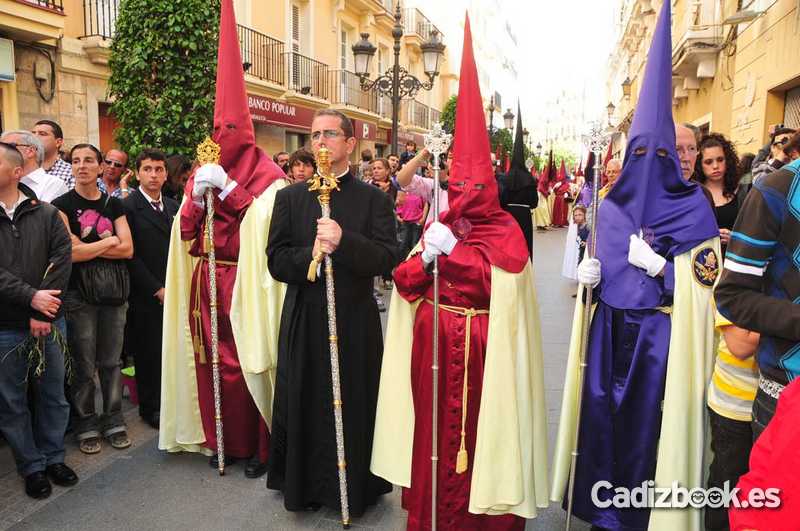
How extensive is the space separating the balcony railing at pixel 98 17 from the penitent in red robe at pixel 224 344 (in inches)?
341

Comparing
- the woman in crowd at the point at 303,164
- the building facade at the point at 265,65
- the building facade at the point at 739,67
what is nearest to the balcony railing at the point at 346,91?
the building facade at the point at 265,65

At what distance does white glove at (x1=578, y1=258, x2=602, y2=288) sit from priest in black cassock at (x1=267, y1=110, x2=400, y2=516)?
1026mm

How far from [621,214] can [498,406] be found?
1.15 m

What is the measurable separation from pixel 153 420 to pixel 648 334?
373cm

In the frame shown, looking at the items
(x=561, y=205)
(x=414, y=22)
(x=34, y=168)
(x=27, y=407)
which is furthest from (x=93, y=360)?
(x=414, y=22)

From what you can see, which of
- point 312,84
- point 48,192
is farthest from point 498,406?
point 312,84

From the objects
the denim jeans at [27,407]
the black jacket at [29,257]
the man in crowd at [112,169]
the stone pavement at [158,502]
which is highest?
the man in crowd at [112,169]

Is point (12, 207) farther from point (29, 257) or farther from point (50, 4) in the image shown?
point (50, 4)

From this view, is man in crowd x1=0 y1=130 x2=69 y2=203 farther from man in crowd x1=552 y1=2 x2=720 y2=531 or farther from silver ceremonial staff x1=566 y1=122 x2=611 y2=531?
man in crowd x1=552 y1=2 x2=720 y2=531

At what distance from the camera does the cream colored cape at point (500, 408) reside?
9.78 feet

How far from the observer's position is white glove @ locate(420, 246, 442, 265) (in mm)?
2967

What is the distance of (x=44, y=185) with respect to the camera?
4484 mm

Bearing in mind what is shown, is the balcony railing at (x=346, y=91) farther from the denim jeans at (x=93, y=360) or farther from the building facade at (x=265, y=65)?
the denim jeans at (x=93, y=360)

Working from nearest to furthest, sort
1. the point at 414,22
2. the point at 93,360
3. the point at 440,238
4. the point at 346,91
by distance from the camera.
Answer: the point at 440,238, the point at 93,360, the point at 346,91, the point at 414,22
